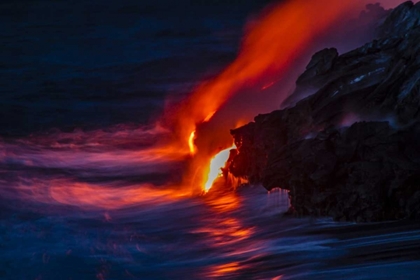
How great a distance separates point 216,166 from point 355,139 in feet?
10.4

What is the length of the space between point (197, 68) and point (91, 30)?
7.01 meters

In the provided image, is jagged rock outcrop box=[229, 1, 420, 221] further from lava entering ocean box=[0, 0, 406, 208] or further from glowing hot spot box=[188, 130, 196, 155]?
glowing hot spot box=[188, 130, 196, 155]

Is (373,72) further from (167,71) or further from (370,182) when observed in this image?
(167,71)

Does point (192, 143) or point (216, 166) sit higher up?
point (192, 143)

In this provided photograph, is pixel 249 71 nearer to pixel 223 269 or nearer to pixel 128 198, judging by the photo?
pixel 128 198

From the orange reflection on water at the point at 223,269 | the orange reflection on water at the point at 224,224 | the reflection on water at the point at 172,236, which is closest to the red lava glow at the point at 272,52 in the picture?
the reflection on water at the point at 172,236

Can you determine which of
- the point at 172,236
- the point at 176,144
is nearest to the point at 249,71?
the point at 176,144

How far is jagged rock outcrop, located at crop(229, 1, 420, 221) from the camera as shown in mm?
7727

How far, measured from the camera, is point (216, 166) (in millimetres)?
10922

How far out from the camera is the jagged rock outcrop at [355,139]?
7.73 meters

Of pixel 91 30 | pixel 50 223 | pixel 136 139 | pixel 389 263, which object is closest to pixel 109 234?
pixel 50 223

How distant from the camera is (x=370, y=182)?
7.75m

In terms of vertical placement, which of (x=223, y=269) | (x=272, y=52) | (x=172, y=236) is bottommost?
(x=223, y=269)

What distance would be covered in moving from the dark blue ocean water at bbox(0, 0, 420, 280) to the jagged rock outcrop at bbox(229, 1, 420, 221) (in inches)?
8.2
